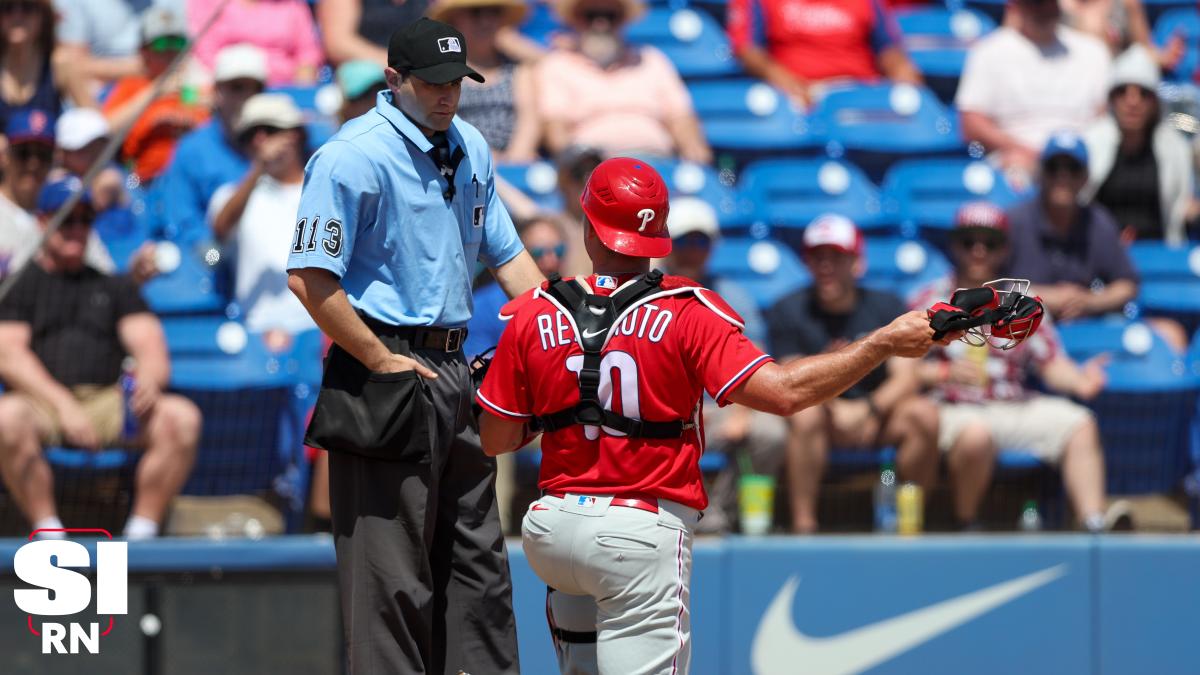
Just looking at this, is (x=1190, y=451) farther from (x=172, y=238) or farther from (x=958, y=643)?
(x=172, y=238)

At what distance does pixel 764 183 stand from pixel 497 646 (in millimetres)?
4392

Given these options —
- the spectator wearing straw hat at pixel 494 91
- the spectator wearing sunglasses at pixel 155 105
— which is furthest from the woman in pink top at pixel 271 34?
the spectator wearing straw hat at pixel 494 91

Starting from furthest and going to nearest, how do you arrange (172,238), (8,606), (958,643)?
(172,238) < (958,643) < (8,606)

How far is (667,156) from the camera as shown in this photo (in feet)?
25.2

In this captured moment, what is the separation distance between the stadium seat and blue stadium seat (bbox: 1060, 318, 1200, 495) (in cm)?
251

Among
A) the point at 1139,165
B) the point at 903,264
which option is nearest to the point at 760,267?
the point at 903,264

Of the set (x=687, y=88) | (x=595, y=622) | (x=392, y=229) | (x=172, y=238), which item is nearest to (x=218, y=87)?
(x=172, y=238)

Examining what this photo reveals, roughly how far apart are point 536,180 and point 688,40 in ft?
5.40

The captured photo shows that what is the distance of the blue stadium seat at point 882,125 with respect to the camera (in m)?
→ 8.05

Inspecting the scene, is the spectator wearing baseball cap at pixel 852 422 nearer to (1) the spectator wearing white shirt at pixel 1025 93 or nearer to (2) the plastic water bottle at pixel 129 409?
(1) the spectator wearing white shirt at pixel 1025 93

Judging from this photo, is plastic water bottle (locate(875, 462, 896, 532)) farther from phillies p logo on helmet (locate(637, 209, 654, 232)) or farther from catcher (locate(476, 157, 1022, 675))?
phillies p logo on helmet (locate(637, 209, 654, 232))

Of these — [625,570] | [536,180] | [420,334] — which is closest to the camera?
[625,570]

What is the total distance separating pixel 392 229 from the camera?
3584 millimetres

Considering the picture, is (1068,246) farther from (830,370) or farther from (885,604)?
(830,370)
